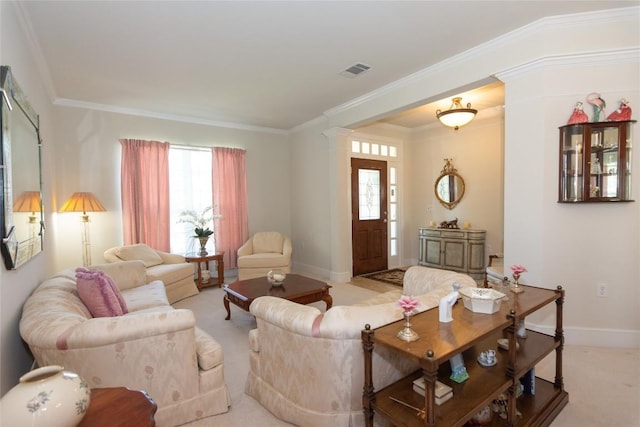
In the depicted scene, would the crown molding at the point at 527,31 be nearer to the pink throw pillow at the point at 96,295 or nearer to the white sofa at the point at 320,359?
the white sofa at the point at 320,359

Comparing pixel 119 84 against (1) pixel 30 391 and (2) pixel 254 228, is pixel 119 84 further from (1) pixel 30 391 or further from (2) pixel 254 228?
(1) pixel 30 391

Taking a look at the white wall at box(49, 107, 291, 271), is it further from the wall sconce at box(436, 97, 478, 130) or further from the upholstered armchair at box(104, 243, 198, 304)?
the wall sconce at box(436, 97, 478, 130)

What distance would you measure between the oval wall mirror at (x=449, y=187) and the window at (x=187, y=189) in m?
4.37

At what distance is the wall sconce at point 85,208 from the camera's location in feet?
13.4

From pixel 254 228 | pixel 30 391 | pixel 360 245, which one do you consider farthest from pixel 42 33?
pixel 360 245

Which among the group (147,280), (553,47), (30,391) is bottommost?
(147,280)

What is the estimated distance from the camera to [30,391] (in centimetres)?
95

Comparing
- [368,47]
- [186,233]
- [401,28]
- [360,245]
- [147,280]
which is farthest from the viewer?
[360,245]

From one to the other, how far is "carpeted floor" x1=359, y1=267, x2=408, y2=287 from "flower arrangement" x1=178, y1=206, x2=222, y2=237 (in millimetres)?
2895

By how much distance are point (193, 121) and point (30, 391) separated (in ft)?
16.8

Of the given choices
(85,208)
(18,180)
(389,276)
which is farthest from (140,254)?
(389,276)

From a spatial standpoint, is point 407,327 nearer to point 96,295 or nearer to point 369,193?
point 96,295

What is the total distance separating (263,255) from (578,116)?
14.2 feet

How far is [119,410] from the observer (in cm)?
113
